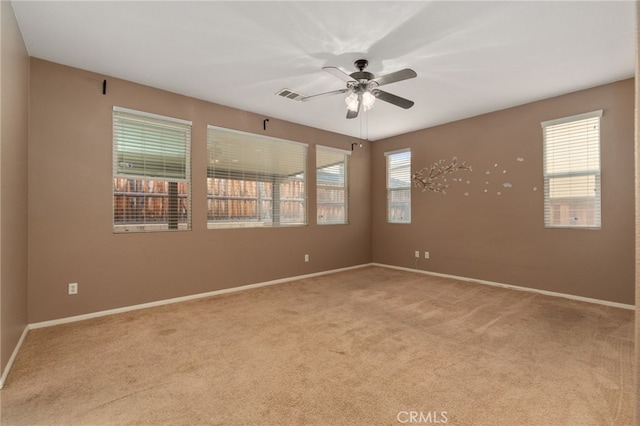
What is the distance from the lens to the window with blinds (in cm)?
553

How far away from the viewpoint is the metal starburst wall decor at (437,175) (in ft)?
16.6

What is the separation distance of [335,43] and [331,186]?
10.4 feet

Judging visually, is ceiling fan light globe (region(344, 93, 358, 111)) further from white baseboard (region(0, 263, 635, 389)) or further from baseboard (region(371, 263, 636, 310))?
baseboard (region(371, 263, 636, 310))

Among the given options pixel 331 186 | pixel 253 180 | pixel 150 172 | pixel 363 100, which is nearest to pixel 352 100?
pixel 363 100

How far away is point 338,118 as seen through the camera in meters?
4.90

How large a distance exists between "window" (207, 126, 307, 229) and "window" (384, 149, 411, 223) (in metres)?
1.88

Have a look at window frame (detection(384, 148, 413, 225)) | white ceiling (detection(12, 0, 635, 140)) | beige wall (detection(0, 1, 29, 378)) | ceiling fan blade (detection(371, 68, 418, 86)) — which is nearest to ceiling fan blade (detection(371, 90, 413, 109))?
ceiling fan blade (detection(371, 68, 418, 86))

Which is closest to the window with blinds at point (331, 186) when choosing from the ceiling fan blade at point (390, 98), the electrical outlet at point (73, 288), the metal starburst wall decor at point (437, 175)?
the metal starburst wall decor at point (437, 175)

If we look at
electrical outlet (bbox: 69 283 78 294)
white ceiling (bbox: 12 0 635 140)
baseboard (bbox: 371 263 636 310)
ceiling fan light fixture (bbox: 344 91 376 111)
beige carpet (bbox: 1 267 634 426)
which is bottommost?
beige carpet (bbox: 1 267 634 426)

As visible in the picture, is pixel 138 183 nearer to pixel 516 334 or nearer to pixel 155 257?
pixel 155 257

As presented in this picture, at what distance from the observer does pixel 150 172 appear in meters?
3.66

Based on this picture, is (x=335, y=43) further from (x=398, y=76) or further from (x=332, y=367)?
(x=332, y=367)

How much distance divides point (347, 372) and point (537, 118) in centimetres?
424

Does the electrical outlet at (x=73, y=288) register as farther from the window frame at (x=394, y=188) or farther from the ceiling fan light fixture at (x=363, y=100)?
the window frame at (x=394, y=188)
